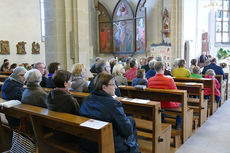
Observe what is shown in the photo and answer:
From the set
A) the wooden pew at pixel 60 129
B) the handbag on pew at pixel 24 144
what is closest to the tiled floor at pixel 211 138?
the wooden pew at pixel 60 129

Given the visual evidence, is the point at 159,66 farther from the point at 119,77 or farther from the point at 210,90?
the point at 210,90

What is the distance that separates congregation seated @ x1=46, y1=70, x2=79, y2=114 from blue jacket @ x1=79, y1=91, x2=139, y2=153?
35 centimetres

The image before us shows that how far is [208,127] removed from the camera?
509 centimetres

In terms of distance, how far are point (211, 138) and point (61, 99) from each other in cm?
325

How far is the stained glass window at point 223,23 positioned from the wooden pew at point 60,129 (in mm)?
18777

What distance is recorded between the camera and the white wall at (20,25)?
12383 millimetres

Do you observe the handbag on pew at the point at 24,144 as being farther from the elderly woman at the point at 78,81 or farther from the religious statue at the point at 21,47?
the religious statue at the point at 21,47

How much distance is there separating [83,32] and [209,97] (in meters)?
4.62

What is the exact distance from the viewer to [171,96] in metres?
4.11

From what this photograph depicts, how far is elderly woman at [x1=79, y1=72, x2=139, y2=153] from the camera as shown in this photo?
232 cm

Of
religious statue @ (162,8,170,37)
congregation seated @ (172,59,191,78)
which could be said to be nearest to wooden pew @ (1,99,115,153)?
congregation seated @ (172,59,191,78)

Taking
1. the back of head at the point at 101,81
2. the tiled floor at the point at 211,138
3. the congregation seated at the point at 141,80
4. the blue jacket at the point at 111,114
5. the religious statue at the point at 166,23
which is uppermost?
the religious statue at the point at 166,23

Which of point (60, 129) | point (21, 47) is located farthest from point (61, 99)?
point (21, 47)

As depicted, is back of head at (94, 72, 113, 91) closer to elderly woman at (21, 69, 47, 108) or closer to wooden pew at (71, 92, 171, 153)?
wooden pew at (71, 92, 171, 153)
